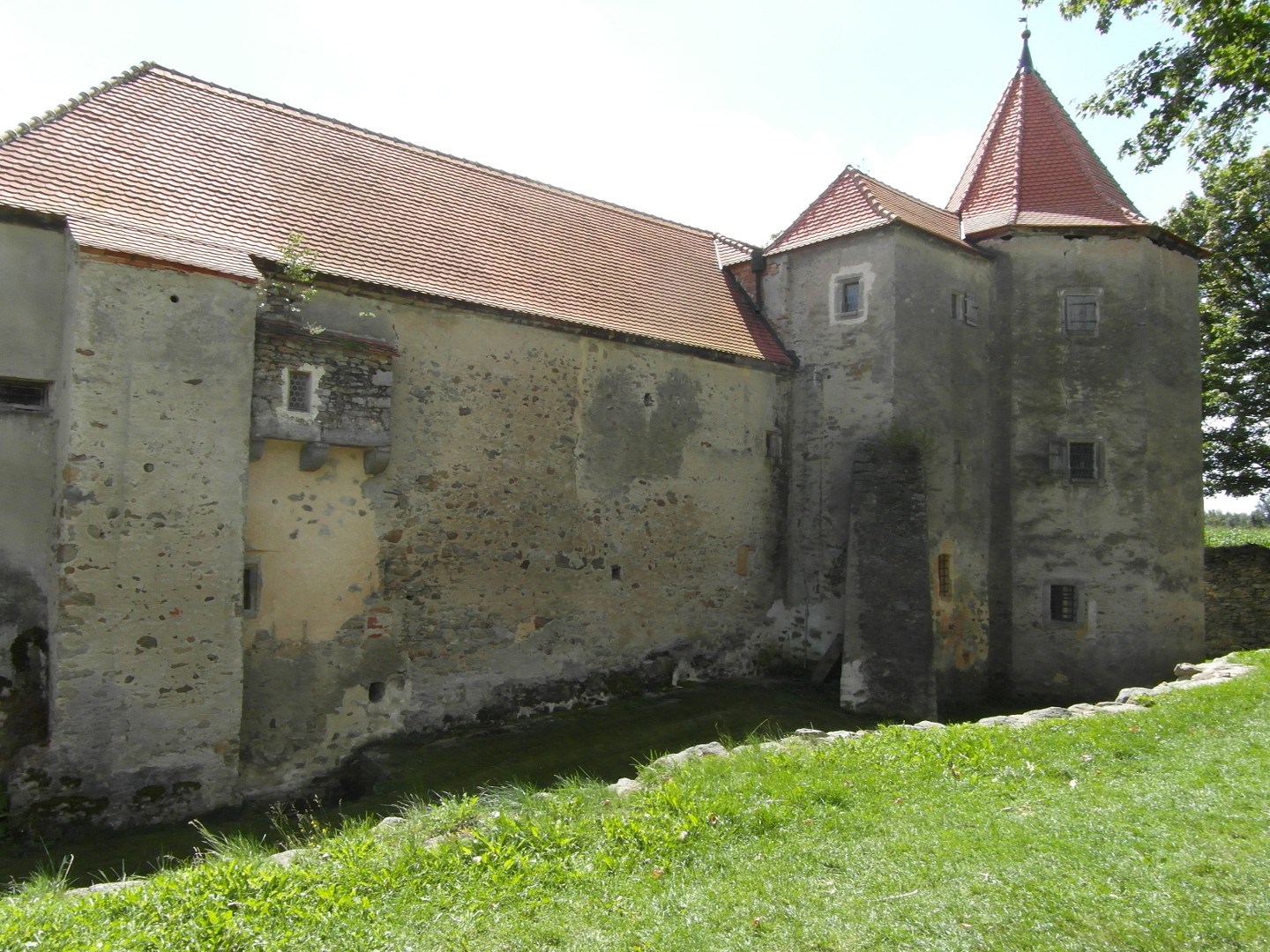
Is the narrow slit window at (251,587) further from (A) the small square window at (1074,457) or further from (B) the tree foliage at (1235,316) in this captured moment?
(B) the tree foliage at (1235,316)

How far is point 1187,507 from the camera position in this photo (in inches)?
591

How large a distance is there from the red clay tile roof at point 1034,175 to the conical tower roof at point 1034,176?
15 millimetres

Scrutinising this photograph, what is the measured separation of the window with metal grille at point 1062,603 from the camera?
14719 mm

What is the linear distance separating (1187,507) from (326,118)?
624 inches

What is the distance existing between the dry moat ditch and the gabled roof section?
7871 millimetres

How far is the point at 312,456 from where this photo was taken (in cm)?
963

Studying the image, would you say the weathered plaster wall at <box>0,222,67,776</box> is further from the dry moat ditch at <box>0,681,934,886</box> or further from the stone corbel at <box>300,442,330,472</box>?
the stone corbel at <box>300,442,330,472</box>

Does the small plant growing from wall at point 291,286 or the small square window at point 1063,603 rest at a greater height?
the small plant growing from wall at point 291,286

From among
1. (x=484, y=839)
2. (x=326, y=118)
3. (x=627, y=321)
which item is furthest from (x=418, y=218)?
(x=484, y=839)

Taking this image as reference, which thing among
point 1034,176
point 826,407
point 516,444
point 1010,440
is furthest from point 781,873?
point 1034,176

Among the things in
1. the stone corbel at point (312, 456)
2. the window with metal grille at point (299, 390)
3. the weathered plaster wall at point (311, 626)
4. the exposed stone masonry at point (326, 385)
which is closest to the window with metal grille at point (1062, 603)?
the weathered plaster wall at point (311, 626)

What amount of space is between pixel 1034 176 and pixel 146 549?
15790 mm

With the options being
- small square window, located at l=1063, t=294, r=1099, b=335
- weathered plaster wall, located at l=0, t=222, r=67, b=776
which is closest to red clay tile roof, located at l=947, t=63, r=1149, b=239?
small square window, located at l=1063, t=294, r=1099, b=335

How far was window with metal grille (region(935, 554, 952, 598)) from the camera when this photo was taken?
14164 millimetres
